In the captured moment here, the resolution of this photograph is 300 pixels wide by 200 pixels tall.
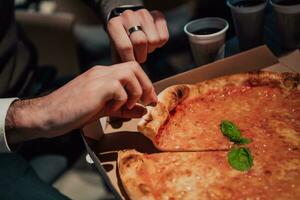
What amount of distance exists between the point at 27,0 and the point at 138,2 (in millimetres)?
1124

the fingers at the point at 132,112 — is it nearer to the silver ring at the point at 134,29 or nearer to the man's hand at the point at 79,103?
the man's hand at the point at 79,103

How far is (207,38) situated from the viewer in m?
1.42

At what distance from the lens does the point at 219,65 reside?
4.72 feet

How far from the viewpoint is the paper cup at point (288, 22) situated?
1.43 meters

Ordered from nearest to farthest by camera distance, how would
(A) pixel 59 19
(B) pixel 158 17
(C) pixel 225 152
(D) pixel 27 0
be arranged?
(C) pixel 225 152 → (B) pixel 158 17 → (A) pixel 59 19 → (D) pixel 27 0

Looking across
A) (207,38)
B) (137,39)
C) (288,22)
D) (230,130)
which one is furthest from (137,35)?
(288,22)

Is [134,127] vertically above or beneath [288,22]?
beneath

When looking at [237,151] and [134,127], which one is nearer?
[237,151]

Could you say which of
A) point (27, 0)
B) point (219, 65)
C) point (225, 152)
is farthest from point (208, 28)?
point (27, 0)

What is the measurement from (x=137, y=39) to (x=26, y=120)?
35cm

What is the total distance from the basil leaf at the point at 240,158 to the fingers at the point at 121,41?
0.35 metres

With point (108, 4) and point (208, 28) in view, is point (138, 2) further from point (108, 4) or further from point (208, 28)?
point (208, 28)

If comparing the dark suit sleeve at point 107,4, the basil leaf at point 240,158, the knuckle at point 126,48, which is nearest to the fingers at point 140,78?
the knuckle at point 126,48

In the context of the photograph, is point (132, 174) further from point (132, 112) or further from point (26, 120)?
point (26, 120)
